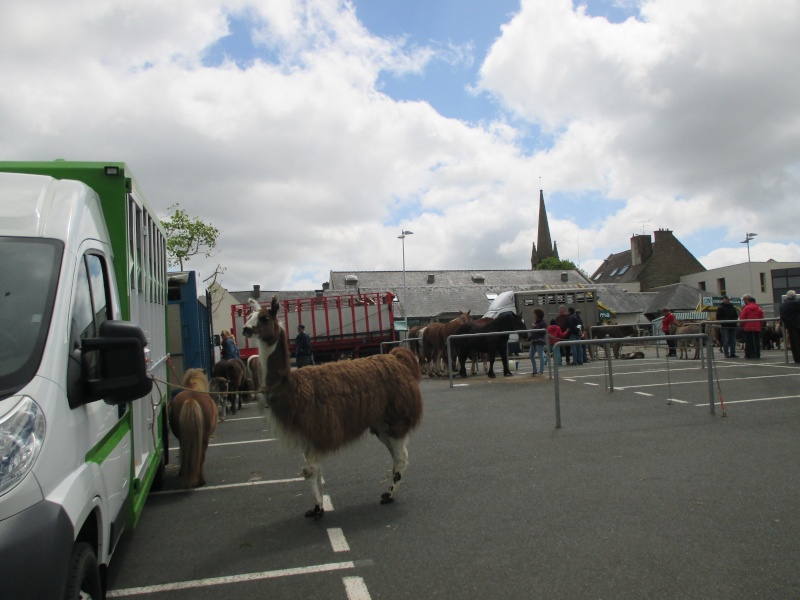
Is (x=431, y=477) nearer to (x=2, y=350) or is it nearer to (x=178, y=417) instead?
(x=178, y=417)

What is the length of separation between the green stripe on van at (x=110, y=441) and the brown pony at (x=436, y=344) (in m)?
13.4

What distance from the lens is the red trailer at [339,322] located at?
1104 inches

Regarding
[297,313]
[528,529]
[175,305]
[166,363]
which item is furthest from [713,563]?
[297,313]

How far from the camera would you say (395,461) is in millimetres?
6156

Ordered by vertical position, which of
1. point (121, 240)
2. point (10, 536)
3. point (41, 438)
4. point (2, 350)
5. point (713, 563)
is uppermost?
point (121, 240)

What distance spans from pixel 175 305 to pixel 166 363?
19.4 feet

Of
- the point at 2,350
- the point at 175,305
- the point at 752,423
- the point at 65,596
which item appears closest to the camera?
the point at 65,596

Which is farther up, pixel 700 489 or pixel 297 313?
pixel 297 313

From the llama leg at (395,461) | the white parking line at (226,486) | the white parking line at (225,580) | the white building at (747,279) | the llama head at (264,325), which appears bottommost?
the white parking line at (225,580)

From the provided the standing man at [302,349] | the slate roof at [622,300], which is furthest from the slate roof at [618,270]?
the standing man at [302,349]

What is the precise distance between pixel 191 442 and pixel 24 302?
430 centimetres

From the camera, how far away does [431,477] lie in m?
6.86

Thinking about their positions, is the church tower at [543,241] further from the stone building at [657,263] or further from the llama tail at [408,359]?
the llama tail at [408,359]

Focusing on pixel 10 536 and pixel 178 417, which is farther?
pixel 178 417
